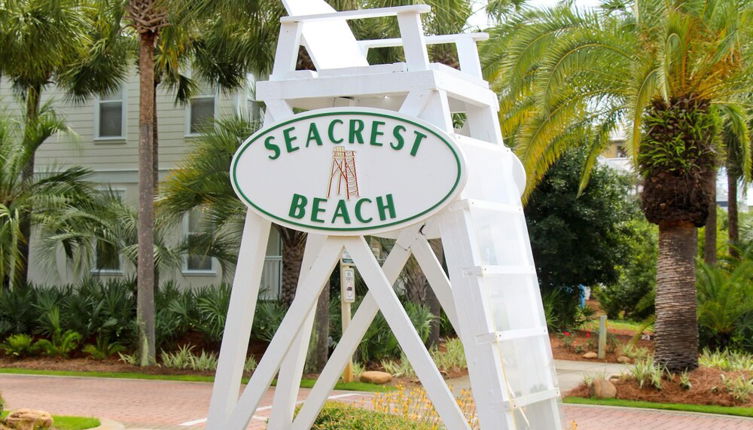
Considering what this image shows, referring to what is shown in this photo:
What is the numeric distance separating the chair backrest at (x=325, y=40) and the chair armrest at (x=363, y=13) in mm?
99

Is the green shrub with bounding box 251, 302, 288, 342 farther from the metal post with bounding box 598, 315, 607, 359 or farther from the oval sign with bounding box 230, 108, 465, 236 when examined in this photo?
the oval sign with bounding box 230, 108, 465, 236

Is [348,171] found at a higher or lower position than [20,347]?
lower

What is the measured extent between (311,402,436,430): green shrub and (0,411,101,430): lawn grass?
3.64 m

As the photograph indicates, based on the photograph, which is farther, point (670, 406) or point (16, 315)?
point (16, 315)

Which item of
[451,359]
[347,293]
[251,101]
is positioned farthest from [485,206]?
[251,101]

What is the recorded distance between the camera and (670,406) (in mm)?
13484

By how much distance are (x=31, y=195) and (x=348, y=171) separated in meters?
15.4

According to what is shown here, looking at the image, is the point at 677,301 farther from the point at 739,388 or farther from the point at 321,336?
the point at 321,336

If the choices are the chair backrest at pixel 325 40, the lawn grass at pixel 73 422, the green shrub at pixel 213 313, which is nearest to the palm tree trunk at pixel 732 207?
the green shrub at pixel 213 313

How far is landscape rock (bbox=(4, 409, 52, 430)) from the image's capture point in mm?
9211

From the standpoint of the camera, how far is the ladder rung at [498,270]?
19.4ft

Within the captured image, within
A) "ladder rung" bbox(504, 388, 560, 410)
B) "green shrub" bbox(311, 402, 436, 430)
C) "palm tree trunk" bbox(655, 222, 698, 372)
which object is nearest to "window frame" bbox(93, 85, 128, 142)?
"palm tree trunk" bbox(655, 222, 698, 372)

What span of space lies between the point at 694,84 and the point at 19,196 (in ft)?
42.8

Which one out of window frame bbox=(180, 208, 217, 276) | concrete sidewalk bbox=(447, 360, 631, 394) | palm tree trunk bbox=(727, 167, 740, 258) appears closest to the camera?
Answer: concrete sidewalk bbox=(447, 360, 631, 394)
